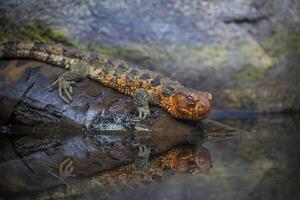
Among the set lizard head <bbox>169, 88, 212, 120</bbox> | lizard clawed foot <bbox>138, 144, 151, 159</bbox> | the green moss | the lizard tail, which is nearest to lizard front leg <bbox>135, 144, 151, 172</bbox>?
lizard clawed foot <bbox>138, 144, 151, 159</bbox>

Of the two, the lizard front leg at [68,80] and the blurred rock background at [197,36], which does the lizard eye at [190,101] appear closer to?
the lizard front leg at [68,80]

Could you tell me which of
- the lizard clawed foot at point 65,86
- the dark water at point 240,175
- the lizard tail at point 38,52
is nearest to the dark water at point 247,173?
the dark water at point 240,175

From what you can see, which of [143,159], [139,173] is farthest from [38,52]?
[139,173]

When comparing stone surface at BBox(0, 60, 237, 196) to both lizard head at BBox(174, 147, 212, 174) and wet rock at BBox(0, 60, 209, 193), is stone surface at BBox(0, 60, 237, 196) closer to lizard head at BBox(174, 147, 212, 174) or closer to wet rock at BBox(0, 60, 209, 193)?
wet rock at BBox(0, 60, 209, 193)

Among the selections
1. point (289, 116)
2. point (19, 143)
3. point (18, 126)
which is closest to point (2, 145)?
point (19, 143)

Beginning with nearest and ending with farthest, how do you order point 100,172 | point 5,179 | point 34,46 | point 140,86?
point 5,179
point 100,172
point 140,86
point 34,46

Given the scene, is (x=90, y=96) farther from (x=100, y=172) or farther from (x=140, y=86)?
(x=100, y=172)
